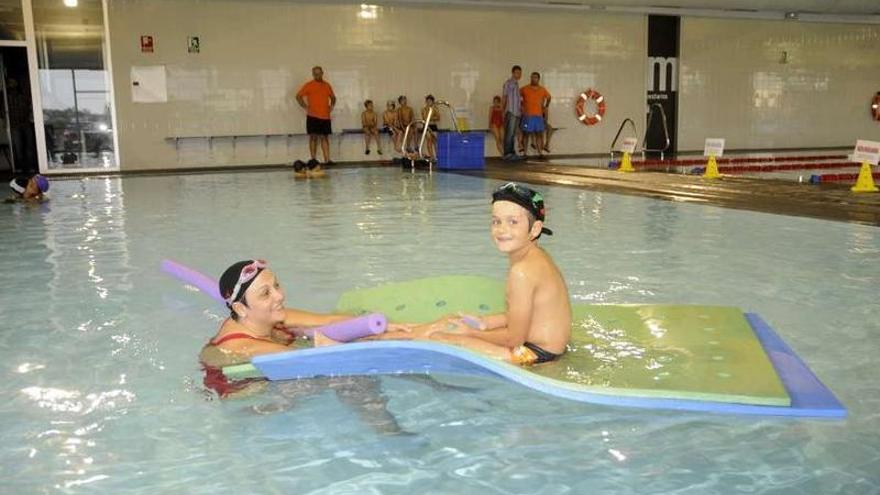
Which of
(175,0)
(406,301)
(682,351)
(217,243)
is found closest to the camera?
(682,351)

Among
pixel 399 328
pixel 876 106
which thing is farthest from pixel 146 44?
pixel 876 106

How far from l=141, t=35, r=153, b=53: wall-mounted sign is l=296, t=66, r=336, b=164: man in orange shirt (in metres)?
2.93

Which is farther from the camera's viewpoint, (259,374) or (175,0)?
(175,0)

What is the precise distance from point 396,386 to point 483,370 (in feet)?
1.15

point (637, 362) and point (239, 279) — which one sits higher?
point (239, 279)

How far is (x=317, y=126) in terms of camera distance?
16.1 m

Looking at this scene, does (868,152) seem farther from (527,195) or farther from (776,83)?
(776,83)

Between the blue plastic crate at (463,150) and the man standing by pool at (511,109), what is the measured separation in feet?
8.46

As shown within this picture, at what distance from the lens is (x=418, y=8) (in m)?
17.4

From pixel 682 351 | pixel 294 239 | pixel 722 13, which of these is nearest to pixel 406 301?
pixel 682 351

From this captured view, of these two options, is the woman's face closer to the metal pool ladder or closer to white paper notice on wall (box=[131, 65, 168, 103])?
the metal pool ladder

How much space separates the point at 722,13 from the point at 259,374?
20.0 m

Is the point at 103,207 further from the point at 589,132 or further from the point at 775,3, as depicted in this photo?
the point at 775,3

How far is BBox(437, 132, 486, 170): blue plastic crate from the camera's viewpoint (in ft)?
47.8
